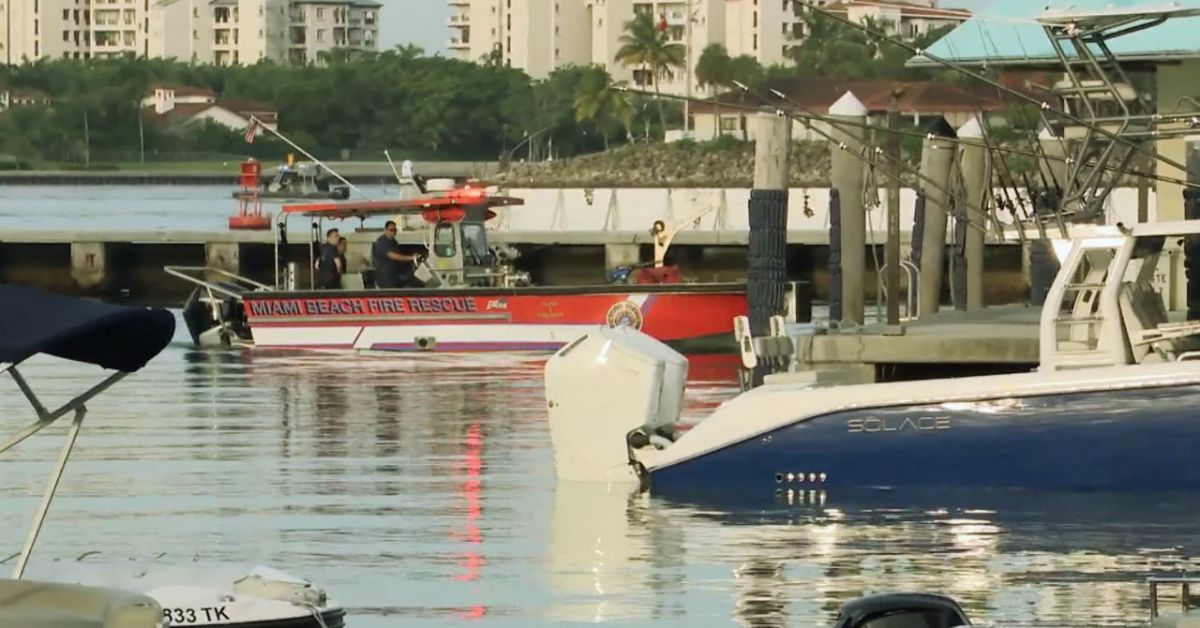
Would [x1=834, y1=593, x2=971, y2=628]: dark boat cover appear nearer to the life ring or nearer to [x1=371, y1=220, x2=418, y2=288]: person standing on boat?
the life ring

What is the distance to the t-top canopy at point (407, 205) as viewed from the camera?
36938mm

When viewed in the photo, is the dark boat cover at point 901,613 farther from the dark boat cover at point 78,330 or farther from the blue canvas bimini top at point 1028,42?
the blue canvas bimini top at point 1028,42

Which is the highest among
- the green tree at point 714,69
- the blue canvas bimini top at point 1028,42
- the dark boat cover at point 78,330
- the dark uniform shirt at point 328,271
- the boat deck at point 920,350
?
the green tree at point 714,69

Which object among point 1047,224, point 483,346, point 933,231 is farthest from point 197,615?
point 483,346

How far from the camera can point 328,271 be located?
38.1 metres

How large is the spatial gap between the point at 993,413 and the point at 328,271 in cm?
2008

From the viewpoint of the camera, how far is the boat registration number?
41.7 feet

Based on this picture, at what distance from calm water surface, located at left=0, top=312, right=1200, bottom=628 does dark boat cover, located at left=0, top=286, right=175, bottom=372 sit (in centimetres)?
313

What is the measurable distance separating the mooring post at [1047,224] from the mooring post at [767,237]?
2081mm

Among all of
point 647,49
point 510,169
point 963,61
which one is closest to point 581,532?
point 963,61

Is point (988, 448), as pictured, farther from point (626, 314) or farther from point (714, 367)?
point (626, 314)

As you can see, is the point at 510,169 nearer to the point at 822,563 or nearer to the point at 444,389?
the point at 444,389

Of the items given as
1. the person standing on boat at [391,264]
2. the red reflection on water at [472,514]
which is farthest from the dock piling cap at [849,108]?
the person standing on boat at [391,264]

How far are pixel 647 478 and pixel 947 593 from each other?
466 cm
